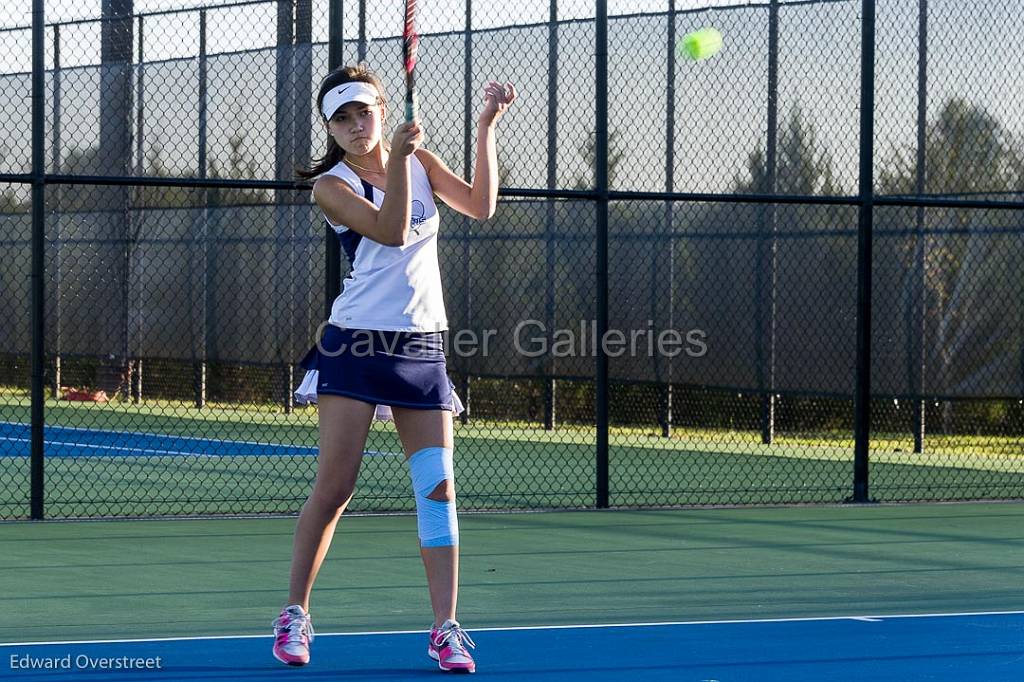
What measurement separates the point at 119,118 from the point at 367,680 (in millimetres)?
11523

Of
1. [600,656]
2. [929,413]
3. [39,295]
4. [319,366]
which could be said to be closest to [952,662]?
[600,656]

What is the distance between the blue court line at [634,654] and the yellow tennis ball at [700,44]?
6.50 metres

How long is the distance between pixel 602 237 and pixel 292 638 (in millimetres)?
4138

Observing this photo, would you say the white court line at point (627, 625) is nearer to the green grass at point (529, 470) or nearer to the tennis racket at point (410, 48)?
the tennis racket at point (410, 48)

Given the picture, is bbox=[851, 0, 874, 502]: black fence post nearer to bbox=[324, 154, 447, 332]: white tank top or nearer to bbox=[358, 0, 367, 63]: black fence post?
bbox=[358, 0, 367, 63]: black fence post

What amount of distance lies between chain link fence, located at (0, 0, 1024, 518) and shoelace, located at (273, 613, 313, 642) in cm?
365

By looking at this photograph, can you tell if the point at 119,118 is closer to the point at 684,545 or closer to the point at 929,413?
the point at 929,413

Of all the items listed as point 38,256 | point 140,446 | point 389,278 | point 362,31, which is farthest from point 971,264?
point 389,278

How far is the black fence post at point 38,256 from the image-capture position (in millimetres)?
7605

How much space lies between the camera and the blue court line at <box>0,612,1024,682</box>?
178 inches

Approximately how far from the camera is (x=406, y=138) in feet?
14.1

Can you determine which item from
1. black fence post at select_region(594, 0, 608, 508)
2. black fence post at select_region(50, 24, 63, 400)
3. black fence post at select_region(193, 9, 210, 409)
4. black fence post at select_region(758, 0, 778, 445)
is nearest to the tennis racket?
black fence post at select_region(594, 0, 608, 508)

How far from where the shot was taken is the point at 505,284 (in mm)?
12453

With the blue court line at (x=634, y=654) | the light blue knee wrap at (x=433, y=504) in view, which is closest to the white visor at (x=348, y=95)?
the light blue knee wrap at (x=433, y=504)
